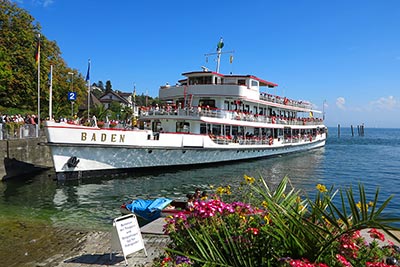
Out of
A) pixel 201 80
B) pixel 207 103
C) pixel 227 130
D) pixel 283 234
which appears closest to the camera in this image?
pixel 283 234

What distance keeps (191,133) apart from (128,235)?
16.2m

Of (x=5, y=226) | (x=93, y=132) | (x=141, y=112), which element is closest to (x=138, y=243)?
(x=5, y=226)

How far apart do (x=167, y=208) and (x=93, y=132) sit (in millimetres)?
8808

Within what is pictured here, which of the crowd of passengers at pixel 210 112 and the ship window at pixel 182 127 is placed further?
the ship window at pixel 182 127

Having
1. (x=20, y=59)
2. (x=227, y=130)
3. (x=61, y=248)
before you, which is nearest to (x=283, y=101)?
(x=227, y=130)

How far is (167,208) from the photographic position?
36.5 feet

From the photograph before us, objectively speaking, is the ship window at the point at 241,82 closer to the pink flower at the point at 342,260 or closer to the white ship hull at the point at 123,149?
the white ship hull at the point at 123,149

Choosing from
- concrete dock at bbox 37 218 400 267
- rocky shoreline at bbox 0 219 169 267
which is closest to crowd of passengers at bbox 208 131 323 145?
rocky shoreline at bbox 0 219 169 267

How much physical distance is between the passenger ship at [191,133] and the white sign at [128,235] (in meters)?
11.9

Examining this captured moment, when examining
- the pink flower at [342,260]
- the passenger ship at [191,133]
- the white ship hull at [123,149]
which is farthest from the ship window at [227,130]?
the pink flower at [342,260]

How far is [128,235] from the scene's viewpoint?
268 inches

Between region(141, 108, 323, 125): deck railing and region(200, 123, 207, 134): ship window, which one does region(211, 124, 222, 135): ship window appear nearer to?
region(200, 123, 207, 134): ship window

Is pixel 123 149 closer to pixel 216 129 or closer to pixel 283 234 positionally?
pixel 216 129

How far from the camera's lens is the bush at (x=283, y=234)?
3248mm
